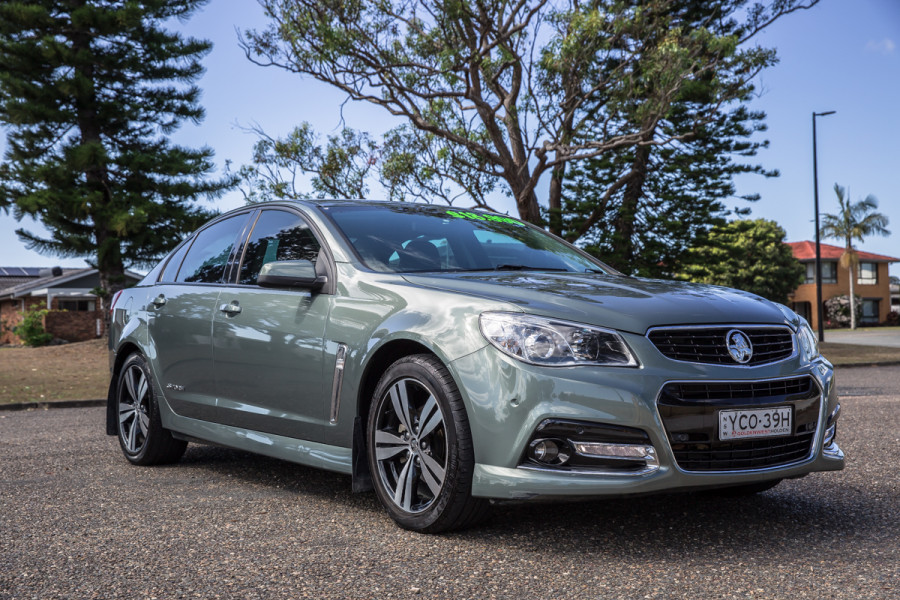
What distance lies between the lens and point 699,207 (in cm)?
2792

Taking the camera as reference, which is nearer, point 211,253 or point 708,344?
point 708,344

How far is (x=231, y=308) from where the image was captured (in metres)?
5.29

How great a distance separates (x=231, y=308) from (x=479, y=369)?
2.05m

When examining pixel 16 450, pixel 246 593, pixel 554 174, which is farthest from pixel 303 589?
pixel 554 174

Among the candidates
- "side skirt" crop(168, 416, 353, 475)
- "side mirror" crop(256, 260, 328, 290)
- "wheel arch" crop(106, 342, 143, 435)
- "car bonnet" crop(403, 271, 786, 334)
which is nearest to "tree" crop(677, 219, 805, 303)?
"wheel arch" crop(106, 342, 143, 435)

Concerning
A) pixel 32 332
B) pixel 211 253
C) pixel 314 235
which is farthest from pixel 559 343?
pixel 32 332

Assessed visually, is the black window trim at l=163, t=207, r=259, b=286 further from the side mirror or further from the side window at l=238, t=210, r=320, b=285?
the side mirror

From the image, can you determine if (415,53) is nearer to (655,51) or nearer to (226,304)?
(655,51)

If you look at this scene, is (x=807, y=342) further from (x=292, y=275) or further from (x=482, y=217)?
(x=292, y=275)

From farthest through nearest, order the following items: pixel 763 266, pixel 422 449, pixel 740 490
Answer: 1. pixel 763 266
2. pixel 740 490
3. pixel 422 449

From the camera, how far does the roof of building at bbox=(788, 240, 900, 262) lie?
7600 centimetres

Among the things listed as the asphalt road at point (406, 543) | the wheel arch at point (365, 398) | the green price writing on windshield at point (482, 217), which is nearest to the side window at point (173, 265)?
the asphalt road at point (406, 543)

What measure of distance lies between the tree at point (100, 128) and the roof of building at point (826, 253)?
58307 mm

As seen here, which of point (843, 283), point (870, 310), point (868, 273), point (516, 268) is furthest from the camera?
point (868, 273)
